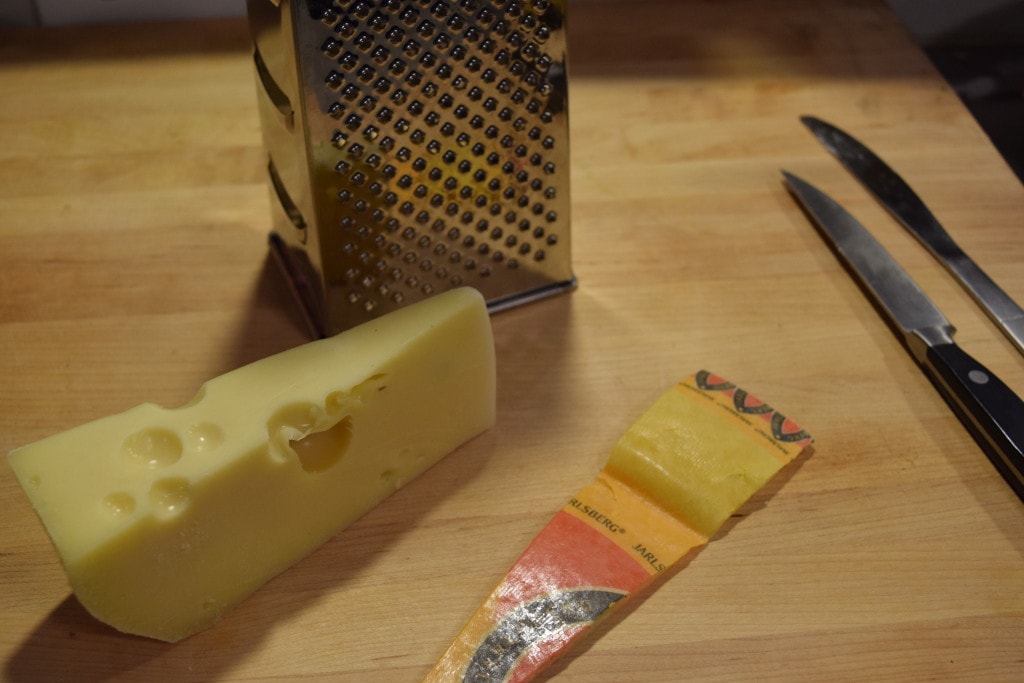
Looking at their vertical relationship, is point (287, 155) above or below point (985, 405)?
above

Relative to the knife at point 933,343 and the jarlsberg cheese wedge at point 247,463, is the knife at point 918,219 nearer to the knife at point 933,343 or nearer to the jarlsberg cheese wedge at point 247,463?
the knife at point 933,343

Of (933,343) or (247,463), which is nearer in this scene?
(247,463)

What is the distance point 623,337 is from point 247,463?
1.54 feet

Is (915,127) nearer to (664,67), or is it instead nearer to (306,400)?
(664,67)

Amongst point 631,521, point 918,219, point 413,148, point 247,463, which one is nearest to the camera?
point 247,463

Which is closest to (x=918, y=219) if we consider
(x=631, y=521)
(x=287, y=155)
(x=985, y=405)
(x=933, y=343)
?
(x=933, y=343)

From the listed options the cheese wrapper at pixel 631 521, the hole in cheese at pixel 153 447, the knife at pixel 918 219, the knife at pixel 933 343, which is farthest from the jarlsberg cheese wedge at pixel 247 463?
the knife at pixel 918 219

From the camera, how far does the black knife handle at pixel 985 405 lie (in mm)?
1060

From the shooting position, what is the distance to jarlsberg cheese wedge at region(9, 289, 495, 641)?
88cm

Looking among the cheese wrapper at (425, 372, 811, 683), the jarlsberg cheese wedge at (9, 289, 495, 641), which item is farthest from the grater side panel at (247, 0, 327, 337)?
the cheese wrapper at (425, 372, 811, 683)

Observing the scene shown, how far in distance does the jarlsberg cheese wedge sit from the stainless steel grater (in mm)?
167

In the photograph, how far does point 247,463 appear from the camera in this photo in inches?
36.1

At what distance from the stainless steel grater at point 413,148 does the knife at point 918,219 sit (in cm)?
42

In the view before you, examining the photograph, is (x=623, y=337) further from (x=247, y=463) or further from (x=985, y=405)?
(x=247, y=463)
